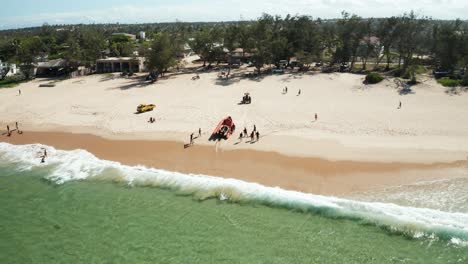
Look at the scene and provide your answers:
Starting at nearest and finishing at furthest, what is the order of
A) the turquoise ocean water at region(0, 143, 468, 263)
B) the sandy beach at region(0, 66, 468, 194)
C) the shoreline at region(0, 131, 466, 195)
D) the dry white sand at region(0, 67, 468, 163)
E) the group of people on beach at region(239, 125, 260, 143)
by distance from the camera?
1. the turquoise ocean water at region(0, 143, 468, 263)
2. the shoreline at region(0, 131, 466, 195)
3. the sandy beach at region(0, 66, 468, 194)
4. the dry white sand at region(0, 67, 468, 163)
5. the group of people on beach at region(239, 125, 260, 143)

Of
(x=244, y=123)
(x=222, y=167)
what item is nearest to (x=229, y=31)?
(x=244, y=123)

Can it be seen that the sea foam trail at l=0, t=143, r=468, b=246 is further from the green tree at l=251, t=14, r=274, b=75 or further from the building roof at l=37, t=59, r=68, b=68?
the building roof at l=37, t=59, r=68, b=68

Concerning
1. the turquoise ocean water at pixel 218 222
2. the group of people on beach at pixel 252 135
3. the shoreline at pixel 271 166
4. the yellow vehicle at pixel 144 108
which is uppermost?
the yellow vehicle at pixel 144 108

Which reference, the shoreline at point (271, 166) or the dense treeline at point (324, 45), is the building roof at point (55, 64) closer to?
the dense treeline at point (324, 45)

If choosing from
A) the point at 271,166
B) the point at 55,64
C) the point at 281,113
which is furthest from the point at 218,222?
the point at 55,64

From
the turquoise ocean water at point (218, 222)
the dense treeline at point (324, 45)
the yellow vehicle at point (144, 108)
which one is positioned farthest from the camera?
the dense treeline at point (324, 45)

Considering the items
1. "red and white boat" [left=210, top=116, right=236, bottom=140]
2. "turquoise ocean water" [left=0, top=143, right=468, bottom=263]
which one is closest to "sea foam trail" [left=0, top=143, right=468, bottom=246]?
"turquoise ocean water" [left=0, top=143, right=468, bottom=263]

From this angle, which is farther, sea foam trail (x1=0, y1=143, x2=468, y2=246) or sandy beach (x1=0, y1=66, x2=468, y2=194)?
sandy beach (x1=0, y1=66, x2=468, y2=194)

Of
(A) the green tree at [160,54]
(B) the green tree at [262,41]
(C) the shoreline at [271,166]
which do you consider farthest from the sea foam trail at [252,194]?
(B) the green tree at [262,41]
